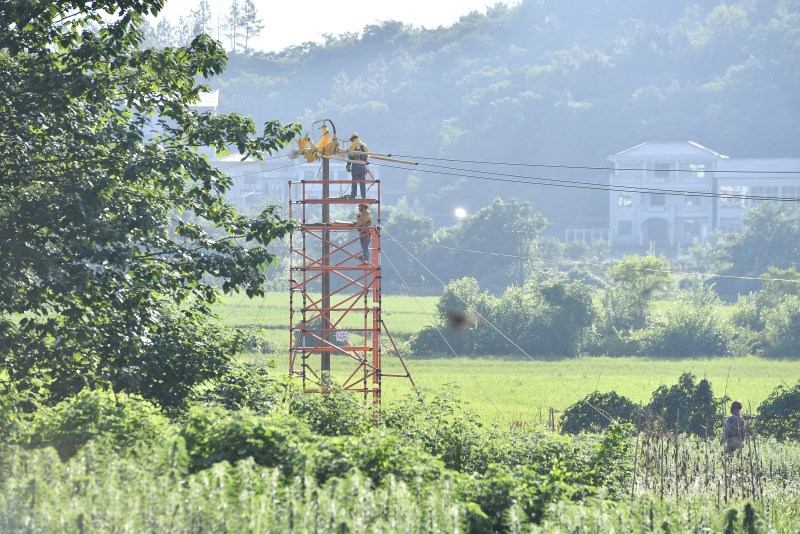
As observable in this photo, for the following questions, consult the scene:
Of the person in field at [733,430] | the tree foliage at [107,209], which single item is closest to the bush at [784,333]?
the person in field at [733,430]

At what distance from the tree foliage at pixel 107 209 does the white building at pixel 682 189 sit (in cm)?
9411

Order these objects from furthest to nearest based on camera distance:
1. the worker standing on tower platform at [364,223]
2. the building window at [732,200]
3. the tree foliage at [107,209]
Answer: the building window at [732,200], the worker standing on tower platform at [364,223], the tree foliage at [107,209]

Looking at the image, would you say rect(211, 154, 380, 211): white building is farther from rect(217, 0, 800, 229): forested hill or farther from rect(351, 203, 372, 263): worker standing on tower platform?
rect(351, 203, 372, 263): worker standing on tower platform

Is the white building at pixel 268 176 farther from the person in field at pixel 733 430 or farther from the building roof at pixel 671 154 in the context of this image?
the person in field at pixel 733 430

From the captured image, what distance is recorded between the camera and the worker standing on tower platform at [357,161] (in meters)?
27.5

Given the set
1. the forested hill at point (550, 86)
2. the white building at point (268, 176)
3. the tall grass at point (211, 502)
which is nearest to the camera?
the tall grass at point (211, 502)

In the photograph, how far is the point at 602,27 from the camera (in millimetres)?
190250

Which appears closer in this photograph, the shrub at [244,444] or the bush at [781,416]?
the shrub at [244,444]

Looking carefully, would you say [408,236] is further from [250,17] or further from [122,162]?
[250,17]

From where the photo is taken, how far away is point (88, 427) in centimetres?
1181

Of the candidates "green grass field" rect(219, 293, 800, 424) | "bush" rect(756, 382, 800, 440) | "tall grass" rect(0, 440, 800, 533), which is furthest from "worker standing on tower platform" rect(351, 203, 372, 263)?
"tall grass" rect(0, 440, 800, 533)

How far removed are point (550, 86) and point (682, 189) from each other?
3345cm

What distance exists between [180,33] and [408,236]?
90.9 metres

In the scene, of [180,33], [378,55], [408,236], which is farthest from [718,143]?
[180,33]
